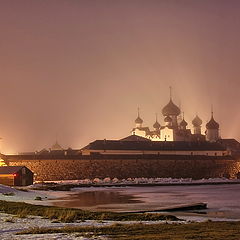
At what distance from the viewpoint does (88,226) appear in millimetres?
16984

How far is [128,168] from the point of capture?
6994 centimetres

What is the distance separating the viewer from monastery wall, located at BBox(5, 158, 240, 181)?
214 ft

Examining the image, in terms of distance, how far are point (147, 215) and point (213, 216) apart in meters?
3.21

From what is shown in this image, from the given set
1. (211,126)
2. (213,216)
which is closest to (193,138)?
(211,126)

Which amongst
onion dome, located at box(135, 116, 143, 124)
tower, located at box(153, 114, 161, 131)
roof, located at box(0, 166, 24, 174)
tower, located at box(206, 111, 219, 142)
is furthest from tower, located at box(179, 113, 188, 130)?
roof, located at box(0, 166, 24, 174)

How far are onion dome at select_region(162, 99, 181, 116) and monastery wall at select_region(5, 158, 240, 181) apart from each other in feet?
92.6

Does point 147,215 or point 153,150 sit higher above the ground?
point 153,150

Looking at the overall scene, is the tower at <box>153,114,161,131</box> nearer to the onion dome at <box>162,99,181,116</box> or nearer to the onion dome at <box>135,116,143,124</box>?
the onion dome at <box>135,116,143,124</box>

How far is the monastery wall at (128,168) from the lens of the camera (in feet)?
214

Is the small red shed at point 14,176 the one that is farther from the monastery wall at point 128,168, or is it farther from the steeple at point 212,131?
the steeple at point 212,131

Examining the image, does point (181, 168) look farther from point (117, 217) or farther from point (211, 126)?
point (117, 217)

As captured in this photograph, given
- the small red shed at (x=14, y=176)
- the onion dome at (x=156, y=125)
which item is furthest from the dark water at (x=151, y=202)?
the onion dome at (x=156, y=125)

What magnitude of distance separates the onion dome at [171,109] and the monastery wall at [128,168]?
92.6ft

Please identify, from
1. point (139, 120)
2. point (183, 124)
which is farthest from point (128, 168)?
point (139, 120)
